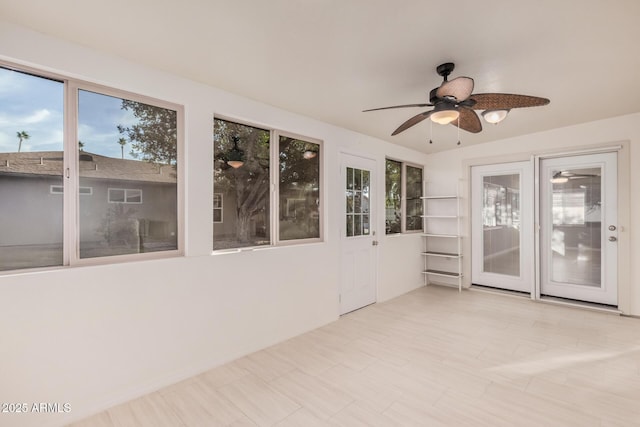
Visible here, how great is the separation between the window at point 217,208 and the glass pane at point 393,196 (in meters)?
2.84

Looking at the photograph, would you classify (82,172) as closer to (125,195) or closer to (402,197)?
(125,195)

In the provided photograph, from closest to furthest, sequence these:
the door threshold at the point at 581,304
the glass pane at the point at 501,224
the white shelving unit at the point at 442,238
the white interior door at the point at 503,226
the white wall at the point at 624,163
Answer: the white wall at the point at 624,163 < the door threshold at the point at 581,304 < the white interior door at the point at 503,226 < the glass pane at the point at 501,224 < the white shelving unit at the point at 442,238

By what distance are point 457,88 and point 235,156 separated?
2068 millimetres

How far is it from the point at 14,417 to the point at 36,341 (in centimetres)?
45

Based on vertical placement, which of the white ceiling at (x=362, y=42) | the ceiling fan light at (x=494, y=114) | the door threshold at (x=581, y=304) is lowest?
the door threshold at (x=581, y=304)

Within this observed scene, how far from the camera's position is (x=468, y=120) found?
2660mm

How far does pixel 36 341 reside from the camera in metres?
1.91

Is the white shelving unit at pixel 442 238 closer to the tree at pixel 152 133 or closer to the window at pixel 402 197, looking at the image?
the window at pixel 402 197

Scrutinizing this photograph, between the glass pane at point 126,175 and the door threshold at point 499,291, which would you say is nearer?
the glass pane at point 126,175

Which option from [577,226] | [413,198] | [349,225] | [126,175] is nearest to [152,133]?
[126,175]

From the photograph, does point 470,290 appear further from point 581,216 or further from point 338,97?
point 338,97

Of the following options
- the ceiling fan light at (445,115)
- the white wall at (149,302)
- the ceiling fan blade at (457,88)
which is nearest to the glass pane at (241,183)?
the white wall at (149,302)

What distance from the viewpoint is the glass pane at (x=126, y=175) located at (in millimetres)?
2205

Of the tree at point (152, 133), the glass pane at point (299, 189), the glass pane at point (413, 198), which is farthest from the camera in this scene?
the glass pane at point (413, 198)
